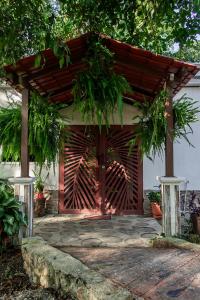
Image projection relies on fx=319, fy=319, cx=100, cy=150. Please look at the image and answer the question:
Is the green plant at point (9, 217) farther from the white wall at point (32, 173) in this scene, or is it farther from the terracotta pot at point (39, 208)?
the white wall at point (32, 173)

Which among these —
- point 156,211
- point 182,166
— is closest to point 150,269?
point 156,211

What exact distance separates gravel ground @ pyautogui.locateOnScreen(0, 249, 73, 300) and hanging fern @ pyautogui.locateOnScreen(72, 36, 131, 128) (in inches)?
88.1

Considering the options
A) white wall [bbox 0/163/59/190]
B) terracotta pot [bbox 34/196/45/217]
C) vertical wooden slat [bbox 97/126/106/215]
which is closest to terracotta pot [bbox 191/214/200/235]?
vertical wooden slat [bbox 97/126/106/215]

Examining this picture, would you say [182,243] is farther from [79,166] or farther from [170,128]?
[79,166]

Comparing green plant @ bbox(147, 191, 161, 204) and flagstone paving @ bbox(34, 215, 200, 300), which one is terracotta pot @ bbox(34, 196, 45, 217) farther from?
green plant @ bbox(147, 191, 161, 204)

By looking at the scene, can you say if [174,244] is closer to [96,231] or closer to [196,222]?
[196,222]

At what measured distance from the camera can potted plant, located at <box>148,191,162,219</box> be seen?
6.34 metres

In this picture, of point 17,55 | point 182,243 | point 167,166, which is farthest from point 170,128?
point 17,55

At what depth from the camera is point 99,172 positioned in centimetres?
664

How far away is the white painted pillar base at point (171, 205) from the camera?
4.51 m

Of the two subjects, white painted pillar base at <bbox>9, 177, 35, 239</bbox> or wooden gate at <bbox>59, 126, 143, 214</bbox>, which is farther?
wooden gate at <bbox>59, 126, 143, 214</bbox>

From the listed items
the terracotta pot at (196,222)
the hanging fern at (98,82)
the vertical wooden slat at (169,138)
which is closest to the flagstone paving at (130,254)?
the terracotta pot at (196,222)

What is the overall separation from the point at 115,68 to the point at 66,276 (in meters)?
3.29

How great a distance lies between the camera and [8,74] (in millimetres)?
4305
